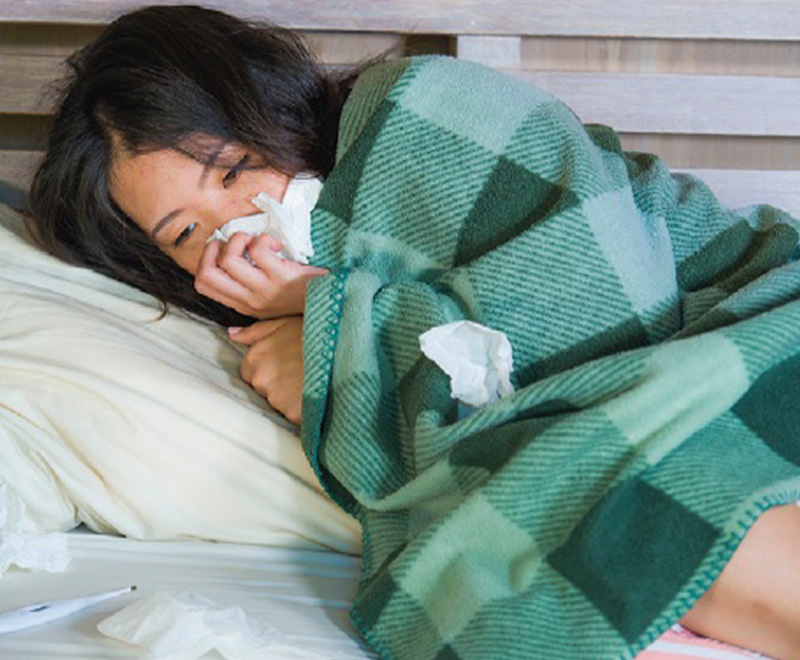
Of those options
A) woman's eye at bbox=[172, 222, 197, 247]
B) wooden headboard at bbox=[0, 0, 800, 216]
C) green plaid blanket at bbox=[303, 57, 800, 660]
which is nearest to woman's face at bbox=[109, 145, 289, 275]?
woman's eye at bbox=[172, 222, 197, 247]

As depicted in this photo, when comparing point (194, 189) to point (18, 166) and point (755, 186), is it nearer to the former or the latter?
point (18, 166)

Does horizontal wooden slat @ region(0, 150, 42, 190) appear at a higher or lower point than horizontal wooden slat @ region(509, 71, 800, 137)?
lower

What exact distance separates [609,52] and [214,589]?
102 centimetres

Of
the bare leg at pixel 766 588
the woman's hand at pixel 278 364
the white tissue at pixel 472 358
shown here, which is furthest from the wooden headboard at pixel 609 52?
the bare leg at pixel 766 588

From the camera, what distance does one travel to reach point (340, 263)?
1267 millimetres

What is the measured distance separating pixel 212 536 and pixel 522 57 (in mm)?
881

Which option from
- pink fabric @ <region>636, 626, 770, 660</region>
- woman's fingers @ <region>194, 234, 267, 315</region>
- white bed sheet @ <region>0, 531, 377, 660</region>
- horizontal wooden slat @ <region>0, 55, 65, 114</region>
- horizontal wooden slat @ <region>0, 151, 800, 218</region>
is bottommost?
white bed sheet @ <region>0, 531, 377, 660</region>

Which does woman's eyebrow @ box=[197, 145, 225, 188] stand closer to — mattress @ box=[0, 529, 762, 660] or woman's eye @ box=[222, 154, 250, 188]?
woman's eye @ box=[222, 154, 250, 188]

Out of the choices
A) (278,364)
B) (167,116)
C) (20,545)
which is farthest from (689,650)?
(167,116)

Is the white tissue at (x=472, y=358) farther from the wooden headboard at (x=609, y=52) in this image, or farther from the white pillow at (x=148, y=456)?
the wooden headboard at (x=609, y=52)

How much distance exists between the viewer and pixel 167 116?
135 centimetres

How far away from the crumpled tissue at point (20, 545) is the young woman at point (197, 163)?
10.4 inches

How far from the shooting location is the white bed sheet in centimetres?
104

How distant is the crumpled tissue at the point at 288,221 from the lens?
1284mm
